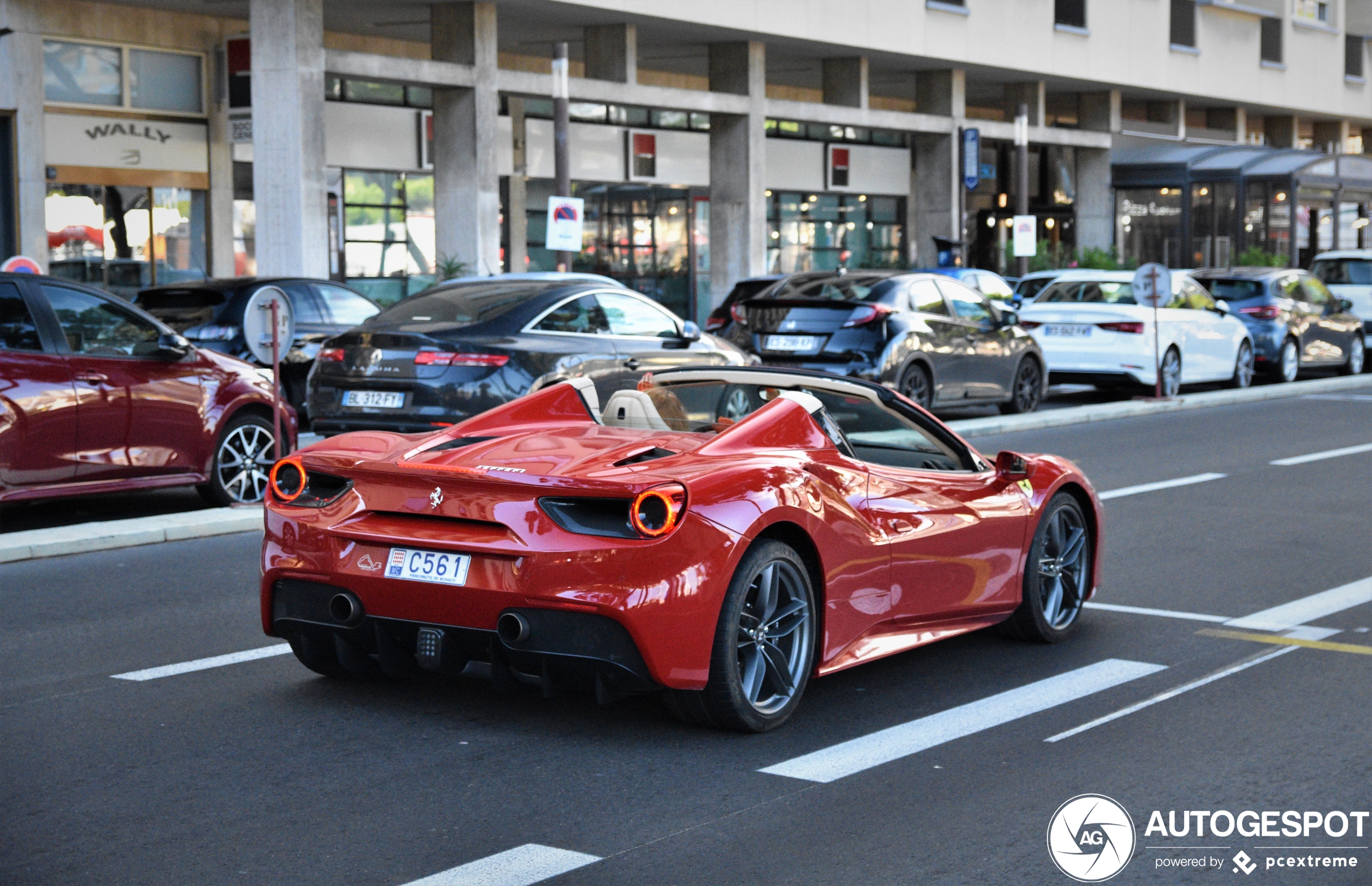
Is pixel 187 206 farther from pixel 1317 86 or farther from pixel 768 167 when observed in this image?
pixel 1317 86

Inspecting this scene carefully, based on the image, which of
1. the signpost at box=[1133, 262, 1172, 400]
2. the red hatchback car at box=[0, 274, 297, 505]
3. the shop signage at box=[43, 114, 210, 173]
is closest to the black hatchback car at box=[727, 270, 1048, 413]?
the signpost at box=[1133, 262, 1172, 400]

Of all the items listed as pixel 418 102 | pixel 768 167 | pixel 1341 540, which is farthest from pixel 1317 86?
pixel 1341 540

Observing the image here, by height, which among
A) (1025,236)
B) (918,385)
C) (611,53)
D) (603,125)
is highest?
(611,53)

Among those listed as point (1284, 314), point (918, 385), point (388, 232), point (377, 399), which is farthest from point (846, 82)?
point (377, 399)

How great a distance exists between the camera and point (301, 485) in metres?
5.93

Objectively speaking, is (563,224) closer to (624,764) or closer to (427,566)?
(427,566)

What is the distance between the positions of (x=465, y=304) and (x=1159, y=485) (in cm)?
575

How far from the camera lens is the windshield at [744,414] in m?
6.42

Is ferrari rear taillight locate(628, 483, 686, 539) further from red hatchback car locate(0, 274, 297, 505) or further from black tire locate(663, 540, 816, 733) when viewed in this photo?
red hatchback car locate(0, 274, 297, 505)

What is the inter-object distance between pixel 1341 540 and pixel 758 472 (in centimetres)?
604

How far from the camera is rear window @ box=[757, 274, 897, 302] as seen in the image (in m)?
17.5

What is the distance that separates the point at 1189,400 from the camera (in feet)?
68.4

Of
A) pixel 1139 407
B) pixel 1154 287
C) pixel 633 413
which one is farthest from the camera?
pixel 1154 287

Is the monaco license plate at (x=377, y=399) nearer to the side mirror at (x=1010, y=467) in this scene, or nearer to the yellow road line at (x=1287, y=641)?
the side mirror at (x=1010, y=467)
